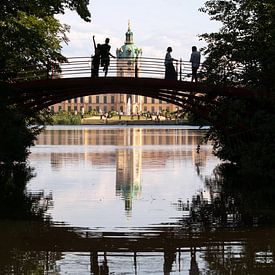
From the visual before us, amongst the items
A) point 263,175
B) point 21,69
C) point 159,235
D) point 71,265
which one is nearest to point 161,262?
point 71,265

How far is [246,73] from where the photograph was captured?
97.1 feet

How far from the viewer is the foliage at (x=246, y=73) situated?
2786cm

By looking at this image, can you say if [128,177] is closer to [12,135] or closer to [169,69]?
[12,135]

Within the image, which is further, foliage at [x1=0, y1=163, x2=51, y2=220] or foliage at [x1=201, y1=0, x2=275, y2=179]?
foliage at [x1=201, y1=0, x2=275, y2=179]

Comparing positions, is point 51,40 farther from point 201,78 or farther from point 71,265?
point 71,265

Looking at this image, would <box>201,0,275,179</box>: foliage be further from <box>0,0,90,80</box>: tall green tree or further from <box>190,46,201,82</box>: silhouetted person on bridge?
<box>0,0,90,80</box>: tall green tree

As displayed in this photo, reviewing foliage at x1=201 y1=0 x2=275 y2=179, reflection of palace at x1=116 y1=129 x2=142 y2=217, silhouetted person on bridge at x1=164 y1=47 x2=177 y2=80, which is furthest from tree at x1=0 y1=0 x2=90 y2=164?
foliage at x1=201 y1=0 x2=275 y2=179

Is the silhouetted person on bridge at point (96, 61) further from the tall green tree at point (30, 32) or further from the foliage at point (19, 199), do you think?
the foliage at point (19, 199)

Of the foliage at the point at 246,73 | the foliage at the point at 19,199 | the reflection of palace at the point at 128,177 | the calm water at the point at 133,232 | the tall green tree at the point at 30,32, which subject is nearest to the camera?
the calm water at the point at 133,232

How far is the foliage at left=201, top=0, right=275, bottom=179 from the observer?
27.9 meters

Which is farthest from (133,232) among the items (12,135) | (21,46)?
(12,135)

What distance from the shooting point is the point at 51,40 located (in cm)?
3406

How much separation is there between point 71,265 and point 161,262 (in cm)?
147

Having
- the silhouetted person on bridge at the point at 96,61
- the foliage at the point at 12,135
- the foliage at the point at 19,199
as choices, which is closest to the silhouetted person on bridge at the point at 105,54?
the silhouetted person on bridge at the point at 96,61
